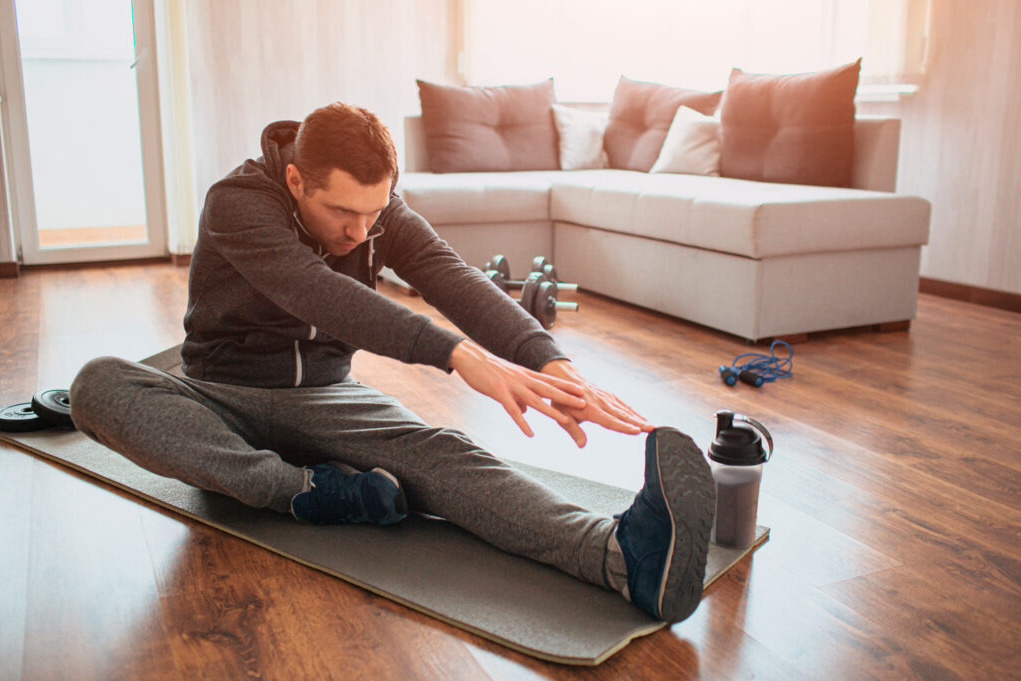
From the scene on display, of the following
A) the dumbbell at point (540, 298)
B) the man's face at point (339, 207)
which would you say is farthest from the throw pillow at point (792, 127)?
the man's face at point (339, 207)

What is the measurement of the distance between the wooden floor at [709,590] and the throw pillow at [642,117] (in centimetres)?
199

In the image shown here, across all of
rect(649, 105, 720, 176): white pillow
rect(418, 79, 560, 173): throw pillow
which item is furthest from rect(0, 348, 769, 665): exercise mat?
rect(418, 79, 560, 173): throw pillow

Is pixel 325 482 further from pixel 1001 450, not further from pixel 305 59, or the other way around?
pixel 305 59

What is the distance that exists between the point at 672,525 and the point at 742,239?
1.95 meters

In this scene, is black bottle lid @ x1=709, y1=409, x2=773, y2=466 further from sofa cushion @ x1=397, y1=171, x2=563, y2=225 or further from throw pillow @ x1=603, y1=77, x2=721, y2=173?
throw pillow @ x1=603, y1=77, x2=721, y2=173

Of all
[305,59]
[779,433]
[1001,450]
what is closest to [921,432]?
[1001,450]

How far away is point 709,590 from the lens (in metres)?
1.46

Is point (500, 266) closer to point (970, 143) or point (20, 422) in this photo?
point (20, 422)

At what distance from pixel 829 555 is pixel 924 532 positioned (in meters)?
0.23

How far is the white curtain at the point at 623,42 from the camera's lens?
4.89m

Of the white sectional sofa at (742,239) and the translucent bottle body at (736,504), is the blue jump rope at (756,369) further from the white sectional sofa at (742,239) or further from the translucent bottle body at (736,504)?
the translucent bottle body at (736,504)

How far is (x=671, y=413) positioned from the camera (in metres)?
2.39

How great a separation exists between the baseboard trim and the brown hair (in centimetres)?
308

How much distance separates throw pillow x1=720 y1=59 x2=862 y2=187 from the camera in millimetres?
3502
